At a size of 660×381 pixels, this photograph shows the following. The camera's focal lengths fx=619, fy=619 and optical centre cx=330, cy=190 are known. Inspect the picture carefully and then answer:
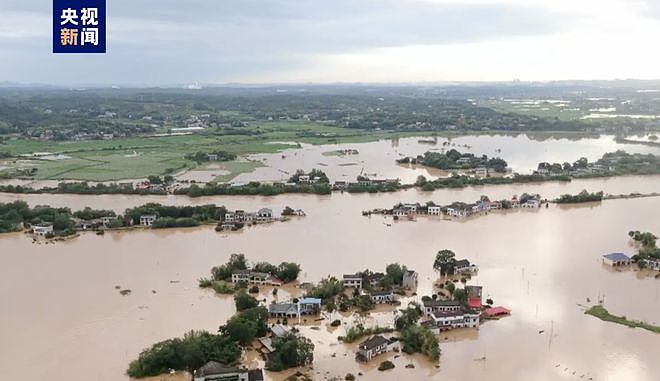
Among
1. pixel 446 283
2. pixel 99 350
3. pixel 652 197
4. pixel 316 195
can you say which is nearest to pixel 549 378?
pixel 446 283

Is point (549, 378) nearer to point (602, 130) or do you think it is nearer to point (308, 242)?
point (308, 242)

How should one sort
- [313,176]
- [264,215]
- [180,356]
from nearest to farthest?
[180,356] < [264,215] < [313,176]

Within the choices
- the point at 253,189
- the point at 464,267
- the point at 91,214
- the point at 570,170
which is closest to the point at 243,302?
the point at 464,267

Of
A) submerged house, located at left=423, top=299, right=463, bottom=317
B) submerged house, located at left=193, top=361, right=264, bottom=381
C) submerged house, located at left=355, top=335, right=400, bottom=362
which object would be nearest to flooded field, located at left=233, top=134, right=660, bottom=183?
submerged house, located at left=423, top=299, right=463, bottom=317

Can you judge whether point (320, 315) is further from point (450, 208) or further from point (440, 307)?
point (450, 208)

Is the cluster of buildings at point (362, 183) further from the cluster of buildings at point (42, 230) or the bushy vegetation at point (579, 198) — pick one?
the cluster of buildings at point (42, 230)

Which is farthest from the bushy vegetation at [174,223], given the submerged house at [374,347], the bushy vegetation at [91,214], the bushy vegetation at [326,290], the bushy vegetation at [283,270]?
the submerged house at [374,347]
